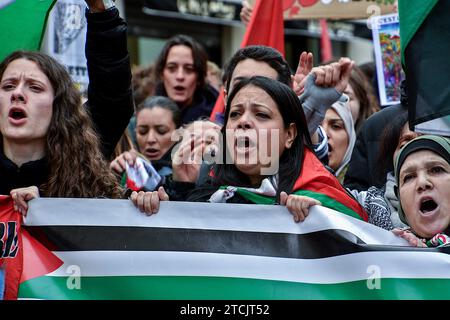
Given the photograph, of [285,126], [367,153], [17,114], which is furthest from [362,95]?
[17,114]

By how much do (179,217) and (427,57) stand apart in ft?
3.36

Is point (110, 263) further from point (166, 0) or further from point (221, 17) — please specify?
point (221, 17)

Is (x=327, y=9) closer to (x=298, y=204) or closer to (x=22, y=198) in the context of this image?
(x=298, y=204)

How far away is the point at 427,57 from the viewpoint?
3.04m

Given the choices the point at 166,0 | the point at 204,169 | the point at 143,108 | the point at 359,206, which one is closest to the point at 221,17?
the point at 166,0

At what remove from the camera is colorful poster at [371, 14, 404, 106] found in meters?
5.33

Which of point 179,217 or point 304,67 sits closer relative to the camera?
point 179,217

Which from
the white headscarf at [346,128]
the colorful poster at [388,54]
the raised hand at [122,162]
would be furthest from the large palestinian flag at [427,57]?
the colorful poster at [388,54]

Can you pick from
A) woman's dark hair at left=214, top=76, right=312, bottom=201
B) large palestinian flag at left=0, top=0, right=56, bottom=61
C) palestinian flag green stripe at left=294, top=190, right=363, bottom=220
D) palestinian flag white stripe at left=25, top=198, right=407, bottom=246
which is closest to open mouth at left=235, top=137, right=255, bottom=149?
woman's dark hair at left=214, top=76, right=312, bottom=201

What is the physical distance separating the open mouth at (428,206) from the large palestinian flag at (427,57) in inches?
15.0

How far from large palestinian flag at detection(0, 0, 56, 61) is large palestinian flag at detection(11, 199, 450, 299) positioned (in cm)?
109

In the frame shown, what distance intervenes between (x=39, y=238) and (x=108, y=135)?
0.87 metres

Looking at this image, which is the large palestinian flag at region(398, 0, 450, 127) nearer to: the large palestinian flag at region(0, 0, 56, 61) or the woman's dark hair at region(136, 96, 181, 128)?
the large palestinian flag at region(0, 0, 56, 61)

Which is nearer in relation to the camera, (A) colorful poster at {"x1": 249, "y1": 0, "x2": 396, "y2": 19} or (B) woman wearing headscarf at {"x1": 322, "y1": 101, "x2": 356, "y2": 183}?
(B) woman wearing headscarf at {"x1": 322, "y1": 101, "x2": 356, "y2": 183}
